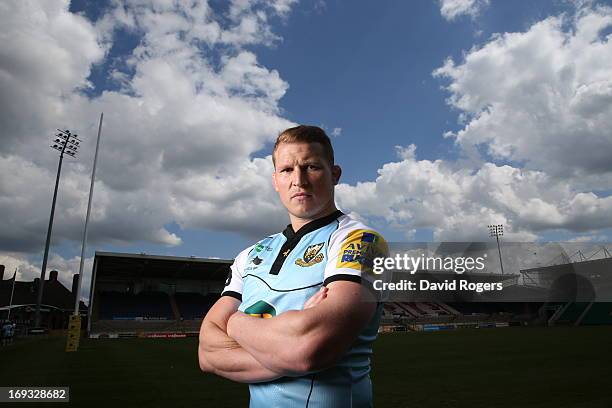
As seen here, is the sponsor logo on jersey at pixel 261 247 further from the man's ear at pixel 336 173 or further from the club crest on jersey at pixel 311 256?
the man's ear at pixel 336 173

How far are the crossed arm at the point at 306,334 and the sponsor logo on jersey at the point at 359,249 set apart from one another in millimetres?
94

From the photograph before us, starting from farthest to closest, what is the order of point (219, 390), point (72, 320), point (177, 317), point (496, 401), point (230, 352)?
point (177, 317) → point (72, 320) → point (219, 390) → point (496, 401) → point (230, 352)

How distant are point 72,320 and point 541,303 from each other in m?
62.1

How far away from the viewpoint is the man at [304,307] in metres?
1.50

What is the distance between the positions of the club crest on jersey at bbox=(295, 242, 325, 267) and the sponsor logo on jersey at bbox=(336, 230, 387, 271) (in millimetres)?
132

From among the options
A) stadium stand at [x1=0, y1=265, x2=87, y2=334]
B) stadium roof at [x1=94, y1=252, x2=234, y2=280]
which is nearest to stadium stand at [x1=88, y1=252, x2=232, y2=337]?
stadium roof at [x1=94, y1=252, x2=234, y2=280]

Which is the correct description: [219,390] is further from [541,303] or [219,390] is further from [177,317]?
[541,303]

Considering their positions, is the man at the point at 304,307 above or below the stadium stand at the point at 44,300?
below

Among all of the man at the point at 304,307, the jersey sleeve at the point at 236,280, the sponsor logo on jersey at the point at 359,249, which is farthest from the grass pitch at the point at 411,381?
the sponsor logo on jersey at the point at 359,249

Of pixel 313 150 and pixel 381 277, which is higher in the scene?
pixel 313 150

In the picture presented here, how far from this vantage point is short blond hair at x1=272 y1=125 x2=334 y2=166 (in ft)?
6.19

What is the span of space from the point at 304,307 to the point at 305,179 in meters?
0.57

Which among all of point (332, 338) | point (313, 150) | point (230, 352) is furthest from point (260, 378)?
point (313, 150)

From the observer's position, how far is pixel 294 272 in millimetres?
1730
